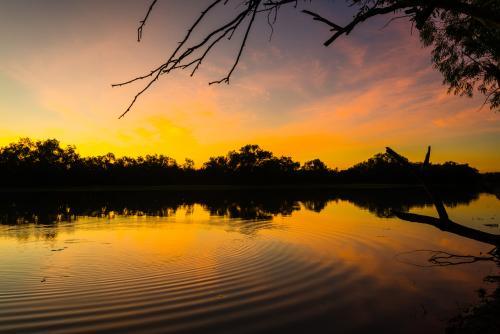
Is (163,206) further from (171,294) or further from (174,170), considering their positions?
(174,170)

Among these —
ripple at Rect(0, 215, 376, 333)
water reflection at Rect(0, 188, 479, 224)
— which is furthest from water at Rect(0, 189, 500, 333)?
water reflection at Rect(0, 188, 479, 224)

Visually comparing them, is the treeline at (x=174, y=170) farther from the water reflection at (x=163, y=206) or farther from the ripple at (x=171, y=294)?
the ripple at (x=171, y=294)

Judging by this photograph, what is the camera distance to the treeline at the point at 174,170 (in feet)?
273

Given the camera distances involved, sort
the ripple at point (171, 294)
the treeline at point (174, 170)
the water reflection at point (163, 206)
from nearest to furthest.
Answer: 1. the ripple at point (171, 294)
2. the water reflection at point (163, 206)
3. the treeline at point (174, 170)

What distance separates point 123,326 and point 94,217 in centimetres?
1718

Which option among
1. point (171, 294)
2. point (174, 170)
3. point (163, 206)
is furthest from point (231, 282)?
point (174, 170)

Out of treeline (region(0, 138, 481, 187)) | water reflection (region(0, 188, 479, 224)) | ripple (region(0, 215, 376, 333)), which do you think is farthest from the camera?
treeline (region(0, 138, 481, 187))

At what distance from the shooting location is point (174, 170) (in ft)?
357

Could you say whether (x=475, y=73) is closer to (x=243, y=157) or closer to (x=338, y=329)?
(x=338, y=329)

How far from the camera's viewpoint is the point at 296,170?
125 meters

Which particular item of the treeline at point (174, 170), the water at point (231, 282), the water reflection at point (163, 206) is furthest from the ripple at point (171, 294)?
the treeline at point (174, 170)

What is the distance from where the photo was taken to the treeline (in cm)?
8325

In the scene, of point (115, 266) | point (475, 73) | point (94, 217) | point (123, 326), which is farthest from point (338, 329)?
point (94, 217)

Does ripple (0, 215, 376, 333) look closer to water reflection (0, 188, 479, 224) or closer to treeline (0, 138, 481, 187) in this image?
water reflection (0, 188, 479, 224)
